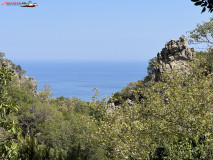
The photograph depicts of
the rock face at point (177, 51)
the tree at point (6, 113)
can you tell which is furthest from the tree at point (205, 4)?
the rock face at point (177, 51)

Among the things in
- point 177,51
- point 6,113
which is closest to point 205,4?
point 6,113

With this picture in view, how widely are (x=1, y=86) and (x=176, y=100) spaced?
8267 millimetres

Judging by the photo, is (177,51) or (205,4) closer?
(205,4)

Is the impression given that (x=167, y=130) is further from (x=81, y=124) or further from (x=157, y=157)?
(x=81, y=124)

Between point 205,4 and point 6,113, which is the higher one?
point 205,4

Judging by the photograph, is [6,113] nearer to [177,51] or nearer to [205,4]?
[205,4]

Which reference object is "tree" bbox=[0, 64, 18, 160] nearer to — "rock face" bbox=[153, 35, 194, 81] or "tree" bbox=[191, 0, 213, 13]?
"tree" bbox=[191, 0, 213, 13]

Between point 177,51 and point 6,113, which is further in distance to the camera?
point 177,51

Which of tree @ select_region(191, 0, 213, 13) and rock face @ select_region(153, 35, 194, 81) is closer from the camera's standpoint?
tree @ select_region(191, 0, 213, 13)

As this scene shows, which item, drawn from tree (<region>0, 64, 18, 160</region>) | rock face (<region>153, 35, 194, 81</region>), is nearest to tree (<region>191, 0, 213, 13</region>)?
tree (<region>0, 64, 18, 160</region>)

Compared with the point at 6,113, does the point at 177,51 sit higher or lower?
higher

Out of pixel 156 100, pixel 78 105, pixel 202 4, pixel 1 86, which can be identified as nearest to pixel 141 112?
pixel 156 100

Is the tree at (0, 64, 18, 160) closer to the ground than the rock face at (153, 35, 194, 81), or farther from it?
closer to the ground

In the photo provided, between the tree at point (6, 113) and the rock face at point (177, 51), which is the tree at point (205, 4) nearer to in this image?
the tree at point (6, 113)
